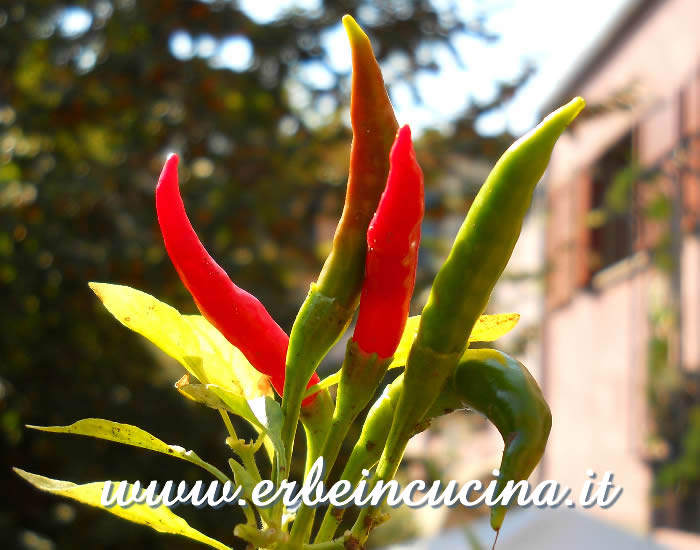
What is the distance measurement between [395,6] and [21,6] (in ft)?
4.05

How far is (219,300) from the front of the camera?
0.57 metres

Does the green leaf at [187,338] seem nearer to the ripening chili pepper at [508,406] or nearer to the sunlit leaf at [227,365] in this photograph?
the sunlit leaf at [227,365]

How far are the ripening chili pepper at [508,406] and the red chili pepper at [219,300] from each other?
0.37 ft

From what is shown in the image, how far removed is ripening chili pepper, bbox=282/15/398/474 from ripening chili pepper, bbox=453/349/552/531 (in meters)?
0.08

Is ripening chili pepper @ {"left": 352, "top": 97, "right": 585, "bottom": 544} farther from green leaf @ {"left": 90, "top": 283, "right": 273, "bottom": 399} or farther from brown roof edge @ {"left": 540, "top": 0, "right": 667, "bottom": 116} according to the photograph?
brown roof edge @ {"left": 540, "top": 0, "right": 667, "bottom": 116}

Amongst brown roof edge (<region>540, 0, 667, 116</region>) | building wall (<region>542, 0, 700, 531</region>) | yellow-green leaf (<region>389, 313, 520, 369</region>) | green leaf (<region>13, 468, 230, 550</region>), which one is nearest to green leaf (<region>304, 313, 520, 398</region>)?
yellow-green leaf (<region>389, 313, 520, 369</region>)

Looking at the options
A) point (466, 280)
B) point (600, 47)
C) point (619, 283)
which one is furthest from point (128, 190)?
point (600, 47)

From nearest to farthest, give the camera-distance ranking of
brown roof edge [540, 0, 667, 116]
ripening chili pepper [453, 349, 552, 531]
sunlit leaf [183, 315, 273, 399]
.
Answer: ripening chili pepper [453, 349, 552, 531] < sunlit leaf [183, 315, 273, 399] < brown roof edge [540, 0, 667, 116]

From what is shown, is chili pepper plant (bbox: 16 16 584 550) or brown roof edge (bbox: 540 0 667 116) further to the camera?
brown roof edge (bbox: 540 0 667 116)

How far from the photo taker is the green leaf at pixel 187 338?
534mm

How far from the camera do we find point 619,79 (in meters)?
6.90

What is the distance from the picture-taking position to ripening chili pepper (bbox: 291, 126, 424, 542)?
490mm

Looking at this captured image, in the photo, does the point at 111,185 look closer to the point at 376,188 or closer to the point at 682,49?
the point at 376,188

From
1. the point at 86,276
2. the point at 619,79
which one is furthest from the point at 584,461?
the point at 86,276
